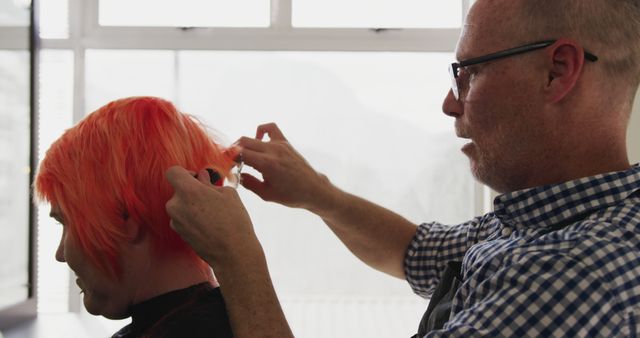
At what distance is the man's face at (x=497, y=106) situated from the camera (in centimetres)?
126

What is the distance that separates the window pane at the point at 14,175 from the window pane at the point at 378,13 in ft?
4.35

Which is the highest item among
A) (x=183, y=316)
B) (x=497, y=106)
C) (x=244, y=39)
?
(x=244, y=39)

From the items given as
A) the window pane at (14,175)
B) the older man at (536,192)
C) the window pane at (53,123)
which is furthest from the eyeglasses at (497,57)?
the window pane at (53,123)

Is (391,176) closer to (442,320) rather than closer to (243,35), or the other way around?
(243,35)

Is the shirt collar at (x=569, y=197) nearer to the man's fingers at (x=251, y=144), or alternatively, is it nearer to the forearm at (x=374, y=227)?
the forearm at (x=374, y=227)

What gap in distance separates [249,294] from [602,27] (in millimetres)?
843

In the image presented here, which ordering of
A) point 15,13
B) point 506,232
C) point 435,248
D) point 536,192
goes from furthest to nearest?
point 15,13
point 435,248
point 506,232
point 536,192

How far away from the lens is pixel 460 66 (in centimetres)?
137

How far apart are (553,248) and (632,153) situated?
71.8 inches

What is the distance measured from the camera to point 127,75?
320cm

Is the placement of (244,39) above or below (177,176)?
above

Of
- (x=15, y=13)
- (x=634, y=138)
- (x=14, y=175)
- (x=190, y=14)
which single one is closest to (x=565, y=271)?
(x=634, y=138)

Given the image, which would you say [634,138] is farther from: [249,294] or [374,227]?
[249,294]

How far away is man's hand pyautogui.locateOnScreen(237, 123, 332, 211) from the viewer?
1621mm
